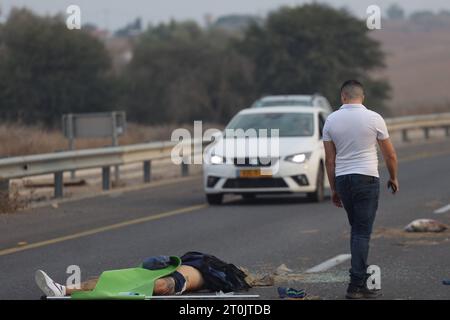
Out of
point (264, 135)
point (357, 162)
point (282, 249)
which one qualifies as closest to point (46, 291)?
point (357, 162)

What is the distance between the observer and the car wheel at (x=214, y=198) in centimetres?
2005

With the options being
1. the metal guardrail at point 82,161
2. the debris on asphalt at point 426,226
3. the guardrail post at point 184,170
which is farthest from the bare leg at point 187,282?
the guardrail post at point 184,170

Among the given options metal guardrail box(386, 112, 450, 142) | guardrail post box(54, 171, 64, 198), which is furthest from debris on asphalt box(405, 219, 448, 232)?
metal guardrail box(386, 112, 450, 142)

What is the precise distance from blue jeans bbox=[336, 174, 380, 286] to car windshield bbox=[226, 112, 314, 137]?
32.7 feet

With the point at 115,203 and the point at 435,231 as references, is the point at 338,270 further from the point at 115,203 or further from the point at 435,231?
the point at 115,203

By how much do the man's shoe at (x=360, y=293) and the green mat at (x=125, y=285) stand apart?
4.75 feet

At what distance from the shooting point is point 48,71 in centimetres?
4747

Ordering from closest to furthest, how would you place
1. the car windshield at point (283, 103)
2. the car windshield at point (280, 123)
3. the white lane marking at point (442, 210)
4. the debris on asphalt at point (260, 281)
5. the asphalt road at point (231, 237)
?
the debris on asphalt at point (260, 281) → the asphalt road at point (231, 237) → the white lane marking at point (442, 210) → the car windshield at point (280, 123) → the car windshield at point (283, 103)

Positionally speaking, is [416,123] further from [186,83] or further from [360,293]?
[360,293]

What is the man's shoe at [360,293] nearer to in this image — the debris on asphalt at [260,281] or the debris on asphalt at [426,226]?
the debris on asphalt at [260,281]

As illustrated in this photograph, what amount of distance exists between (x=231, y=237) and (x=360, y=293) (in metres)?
5.16

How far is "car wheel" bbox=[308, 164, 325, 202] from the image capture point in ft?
65.6

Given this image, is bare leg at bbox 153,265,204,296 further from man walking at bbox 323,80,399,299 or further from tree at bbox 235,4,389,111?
tree at bbox 235,4,389,111
